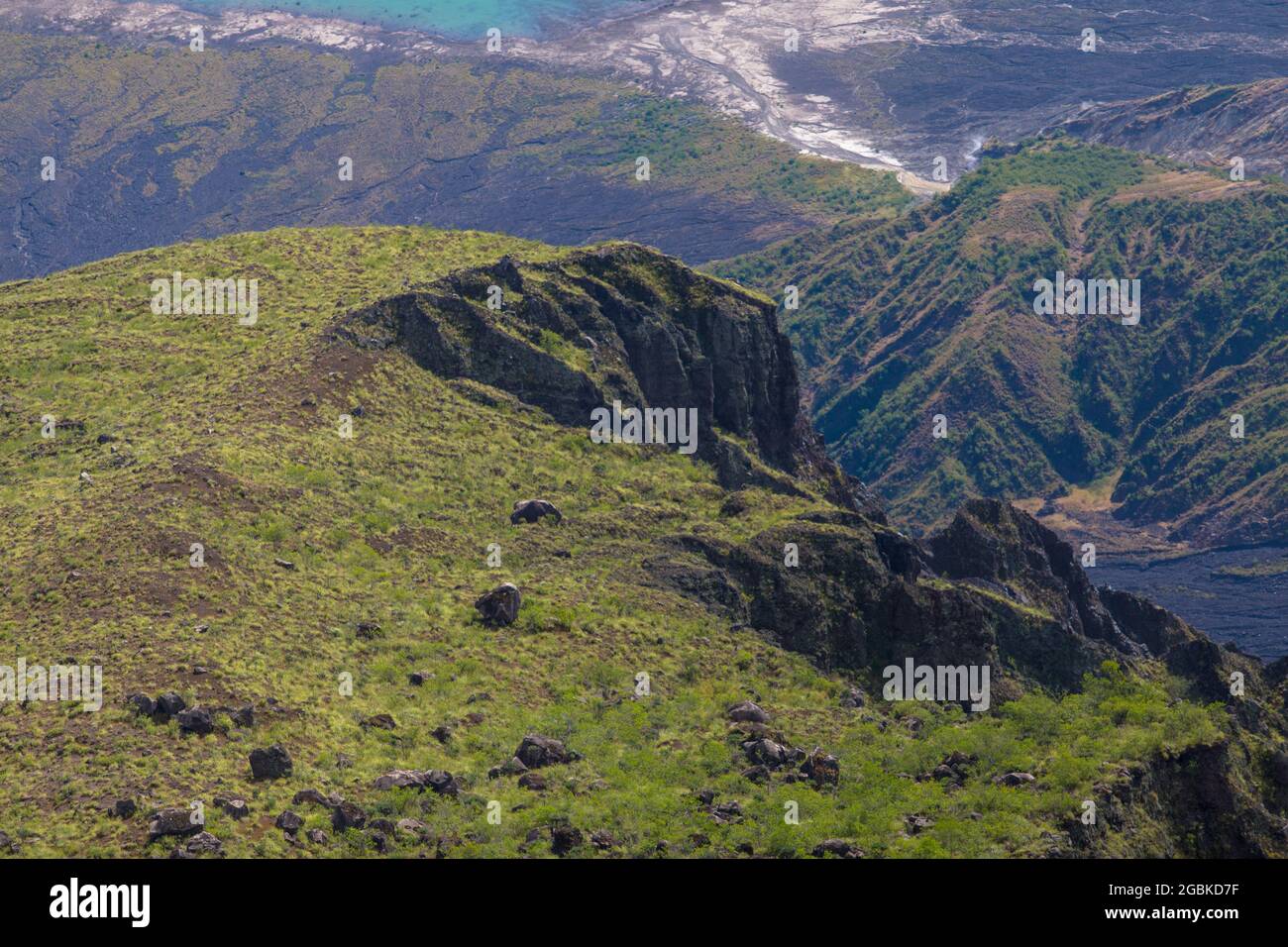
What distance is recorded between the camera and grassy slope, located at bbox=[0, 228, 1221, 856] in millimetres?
70188

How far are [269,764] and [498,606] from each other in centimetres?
2031

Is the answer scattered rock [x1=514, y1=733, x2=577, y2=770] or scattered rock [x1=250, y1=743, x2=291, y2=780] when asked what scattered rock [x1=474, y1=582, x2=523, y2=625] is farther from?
scattered rock [x1=250, y1=743, x2=291, y2=780]

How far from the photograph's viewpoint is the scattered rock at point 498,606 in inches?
3469

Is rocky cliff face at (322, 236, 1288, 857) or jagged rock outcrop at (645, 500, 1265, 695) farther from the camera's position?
jagged rock outcrop at (645, 500, 1265, 695)

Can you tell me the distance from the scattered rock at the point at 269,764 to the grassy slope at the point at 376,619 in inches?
16.8

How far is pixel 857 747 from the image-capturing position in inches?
3275

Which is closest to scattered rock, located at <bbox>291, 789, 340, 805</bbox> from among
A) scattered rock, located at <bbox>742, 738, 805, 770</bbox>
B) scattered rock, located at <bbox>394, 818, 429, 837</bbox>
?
scattered rock, located at <bbox>394, 818, 429, 837</bbox>

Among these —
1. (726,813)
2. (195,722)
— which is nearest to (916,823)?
(726,813)

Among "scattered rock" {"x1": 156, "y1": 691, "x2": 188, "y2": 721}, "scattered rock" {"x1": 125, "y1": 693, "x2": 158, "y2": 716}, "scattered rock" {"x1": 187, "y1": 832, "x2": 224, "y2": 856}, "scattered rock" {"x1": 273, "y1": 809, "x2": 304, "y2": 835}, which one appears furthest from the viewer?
"scattered rock" {"x1": 156, "y1": 691, "x2": 188, "y2": 721}

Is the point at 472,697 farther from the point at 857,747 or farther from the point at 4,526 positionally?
the point at 4,526

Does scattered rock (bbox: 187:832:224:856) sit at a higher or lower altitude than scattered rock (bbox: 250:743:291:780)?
lower

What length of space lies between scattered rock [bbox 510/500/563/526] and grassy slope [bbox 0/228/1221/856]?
91 cm

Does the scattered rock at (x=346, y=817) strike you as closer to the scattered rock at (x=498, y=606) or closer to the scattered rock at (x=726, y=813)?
the scattered rock at (x=726, y=813)

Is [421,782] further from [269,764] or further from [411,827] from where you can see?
[269,764]
